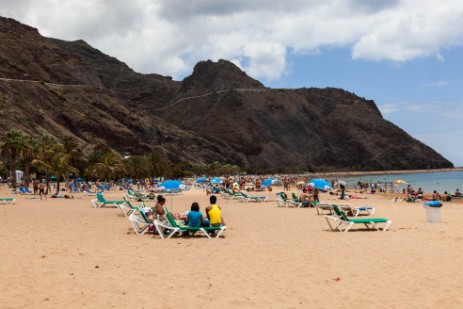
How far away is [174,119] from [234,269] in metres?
183

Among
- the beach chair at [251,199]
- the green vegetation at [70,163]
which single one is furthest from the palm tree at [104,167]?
the beach chair at [251,199]

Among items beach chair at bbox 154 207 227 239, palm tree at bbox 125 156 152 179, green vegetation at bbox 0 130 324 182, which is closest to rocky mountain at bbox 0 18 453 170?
green vegetation at bbox 0 130 324 182

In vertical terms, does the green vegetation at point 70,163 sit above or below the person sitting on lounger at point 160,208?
above

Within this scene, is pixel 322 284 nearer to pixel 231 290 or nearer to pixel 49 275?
pixel 231 290

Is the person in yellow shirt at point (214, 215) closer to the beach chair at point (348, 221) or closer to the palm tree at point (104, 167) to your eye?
the beach chair at point (348, 221)

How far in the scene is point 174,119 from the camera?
622 ft

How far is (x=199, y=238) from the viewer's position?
13.0 meters

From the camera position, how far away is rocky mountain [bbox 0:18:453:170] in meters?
101

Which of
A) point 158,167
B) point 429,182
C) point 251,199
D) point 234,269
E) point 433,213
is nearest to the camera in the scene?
point 234,269

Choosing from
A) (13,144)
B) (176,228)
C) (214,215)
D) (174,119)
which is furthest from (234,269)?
(174,119)

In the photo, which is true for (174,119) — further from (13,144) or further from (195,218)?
(195,218)

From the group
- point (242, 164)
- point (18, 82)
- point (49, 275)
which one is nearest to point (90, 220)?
point (49, 275)

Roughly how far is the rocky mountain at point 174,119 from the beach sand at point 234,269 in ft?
237

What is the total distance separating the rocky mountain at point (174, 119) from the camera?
101 m
